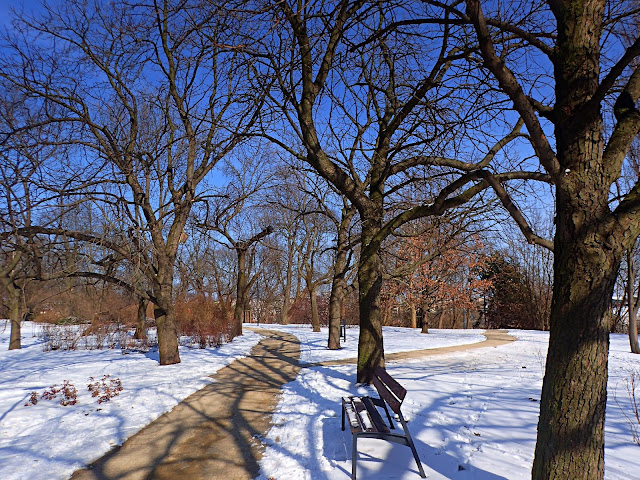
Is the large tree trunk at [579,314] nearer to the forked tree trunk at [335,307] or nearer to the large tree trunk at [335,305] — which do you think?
the large tree trunk at [335,305]

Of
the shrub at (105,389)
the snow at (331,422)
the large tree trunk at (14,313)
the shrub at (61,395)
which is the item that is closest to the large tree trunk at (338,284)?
the snow at (331,422)

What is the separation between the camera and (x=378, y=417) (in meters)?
4.70

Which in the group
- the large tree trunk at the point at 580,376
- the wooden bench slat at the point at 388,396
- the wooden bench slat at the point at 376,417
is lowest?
the wooden bench slat at the point at 376,417

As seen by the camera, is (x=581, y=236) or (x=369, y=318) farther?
(x=369, y=318)

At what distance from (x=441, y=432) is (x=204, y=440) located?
3059 millimetres

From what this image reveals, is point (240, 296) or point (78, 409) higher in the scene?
point (240, 296)

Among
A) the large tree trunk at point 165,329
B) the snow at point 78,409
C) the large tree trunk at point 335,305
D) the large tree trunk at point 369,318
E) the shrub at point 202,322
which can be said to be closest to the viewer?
the snow at point 78,409

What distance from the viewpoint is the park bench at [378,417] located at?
4051 mm

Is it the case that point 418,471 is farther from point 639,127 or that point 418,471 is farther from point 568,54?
point 568,54

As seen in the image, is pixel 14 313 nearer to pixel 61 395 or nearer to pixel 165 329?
pixel 165 329

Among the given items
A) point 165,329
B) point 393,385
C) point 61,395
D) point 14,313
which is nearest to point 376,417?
point 393,385

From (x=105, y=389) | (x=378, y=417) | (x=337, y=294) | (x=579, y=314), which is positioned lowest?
(x=105, y=389)

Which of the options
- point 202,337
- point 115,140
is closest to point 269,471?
point 115,140

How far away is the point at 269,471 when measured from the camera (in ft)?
14.1
